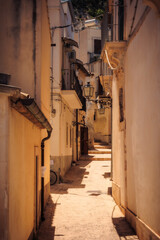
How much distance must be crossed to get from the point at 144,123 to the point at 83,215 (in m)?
4.21

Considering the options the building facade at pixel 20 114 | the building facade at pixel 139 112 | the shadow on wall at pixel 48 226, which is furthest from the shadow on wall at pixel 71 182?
the building facade at pixel 20 114

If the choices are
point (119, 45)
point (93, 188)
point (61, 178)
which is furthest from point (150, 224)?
point (61, 178)

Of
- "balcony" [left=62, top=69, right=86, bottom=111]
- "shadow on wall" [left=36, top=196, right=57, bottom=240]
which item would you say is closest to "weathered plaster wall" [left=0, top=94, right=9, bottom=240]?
"shadow on wall" [left=36, top=196, right=57, bottom=240]

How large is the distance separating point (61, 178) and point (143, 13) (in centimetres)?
1064

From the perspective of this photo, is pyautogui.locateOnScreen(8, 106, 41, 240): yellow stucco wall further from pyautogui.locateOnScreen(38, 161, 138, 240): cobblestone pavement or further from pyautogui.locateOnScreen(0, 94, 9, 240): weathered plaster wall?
pyautogui.locateOnScreen(38, 161, 138, 240): cobblestone pavement

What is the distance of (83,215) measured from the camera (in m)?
9.77

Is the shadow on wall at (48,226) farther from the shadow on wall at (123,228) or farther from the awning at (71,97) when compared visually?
the awning at (71,97)

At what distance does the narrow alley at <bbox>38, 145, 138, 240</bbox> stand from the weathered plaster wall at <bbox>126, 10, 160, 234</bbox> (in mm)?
860

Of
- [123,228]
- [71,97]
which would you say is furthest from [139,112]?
[71,97]

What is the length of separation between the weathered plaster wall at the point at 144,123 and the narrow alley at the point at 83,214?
2.82 feet

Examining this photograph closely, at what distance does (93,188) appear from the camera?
14711 millimetres

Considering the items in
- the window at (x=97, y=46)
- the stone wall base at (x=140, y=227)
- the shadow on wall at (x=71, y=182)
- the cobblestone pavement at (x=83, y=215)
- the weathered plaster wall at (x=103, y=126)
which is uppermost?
the window at (x=97, y=46)

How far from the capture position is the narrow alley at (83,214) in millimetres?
7895

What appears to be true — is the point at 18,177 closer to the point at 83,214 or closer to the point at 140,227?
the point at 140,227
